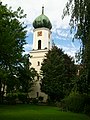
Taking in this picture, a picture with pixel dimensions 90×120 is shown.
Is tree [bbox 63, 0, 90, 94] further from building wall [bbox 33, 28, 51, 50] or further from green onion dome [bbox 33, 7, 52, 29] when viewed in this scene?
green onion dome [bbox 33, 7, 52, 29]

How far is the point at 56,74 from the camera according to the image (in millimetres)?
60156

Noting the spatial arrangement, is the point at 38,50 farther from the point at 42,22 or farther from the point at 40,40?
the point at 42,22

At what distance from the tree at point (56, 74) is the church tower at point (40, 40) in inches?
464

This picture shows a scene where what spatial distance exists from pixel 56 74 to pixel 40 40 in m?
18.7

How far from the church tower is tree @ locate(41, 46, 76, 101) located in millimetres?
11776

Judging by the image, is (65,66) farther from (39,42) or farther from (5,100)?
(39,42)

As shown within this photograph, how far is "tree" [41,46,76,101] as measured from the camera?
58.7m

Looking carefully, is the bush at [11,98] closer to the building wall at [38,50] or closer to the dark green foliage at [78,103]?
the building wall at [38,50]

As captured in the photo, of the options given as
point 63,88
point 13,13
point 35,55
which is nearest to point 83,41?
A: point 13,13

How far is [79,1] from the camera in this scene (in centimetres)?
1483

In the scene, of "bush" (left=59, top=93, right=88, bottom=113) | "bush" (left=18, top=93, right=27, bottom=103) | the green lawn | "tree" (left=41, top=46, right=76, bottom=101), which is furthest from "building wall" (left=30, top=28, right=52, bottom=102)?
the green lawn

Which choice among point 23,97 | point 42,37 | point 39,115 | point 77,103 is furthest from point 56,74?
point 39,115

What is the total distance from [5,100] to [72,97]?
27822 mm

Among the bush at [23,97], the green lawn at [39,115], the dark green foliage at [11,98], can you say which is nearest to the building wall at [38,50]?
the bush at [23,97]
